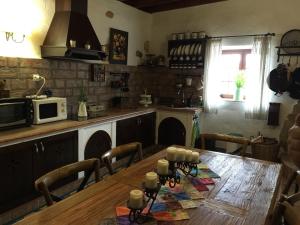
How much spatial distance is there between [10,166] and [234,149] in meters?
3.25

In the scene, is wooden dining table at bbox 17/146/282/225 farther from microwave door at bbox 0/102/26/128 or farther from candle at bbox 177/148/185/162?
microwave door at bbox 0/102/26/128

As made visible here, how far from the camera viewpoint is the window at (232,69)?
4220 millimetres

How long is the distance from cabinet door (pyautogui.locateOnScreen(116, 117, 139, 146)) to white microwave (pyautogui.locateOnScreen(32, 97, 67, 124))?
85cm

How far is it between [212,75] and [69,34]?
2.45 meters

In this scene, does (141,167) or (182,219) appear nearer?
(182,219)

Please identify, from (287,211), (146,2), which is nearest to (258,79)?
(146,2)

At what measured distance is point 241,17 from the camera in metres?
4.09

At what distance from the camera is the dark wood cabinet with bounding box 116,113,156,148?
3.55 meters

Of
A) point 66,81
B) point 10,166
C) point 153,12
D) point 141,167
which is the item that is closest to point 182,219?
point 141,167

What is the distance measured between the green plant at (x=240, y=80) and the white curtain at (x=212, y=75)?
288mm

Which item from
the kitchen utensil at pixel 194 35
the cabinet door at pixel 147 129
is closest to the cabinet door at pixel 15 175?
the cabinet door at pixel 147 129

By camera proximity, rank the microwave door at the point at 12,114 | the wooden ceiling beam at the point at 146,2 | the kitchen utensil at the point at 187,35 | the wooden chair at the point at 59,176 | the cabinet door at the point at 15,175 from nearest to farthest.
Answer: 1. the wooden chair at the point at 59,176
2. the cabinet door at the point at 15,175
3. the microwave door at the point at 12,114
4. the wooden ceiling beam at the point at 146,2
5. the kitchen utensil at the point at 187,35

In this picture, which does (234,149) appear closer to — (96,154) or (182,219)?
Answer: (96,154)

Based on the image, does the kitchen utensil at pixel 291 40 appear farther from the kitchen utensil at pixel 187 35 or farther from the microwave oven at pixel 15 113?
the microwave oven at pixel 15 113
